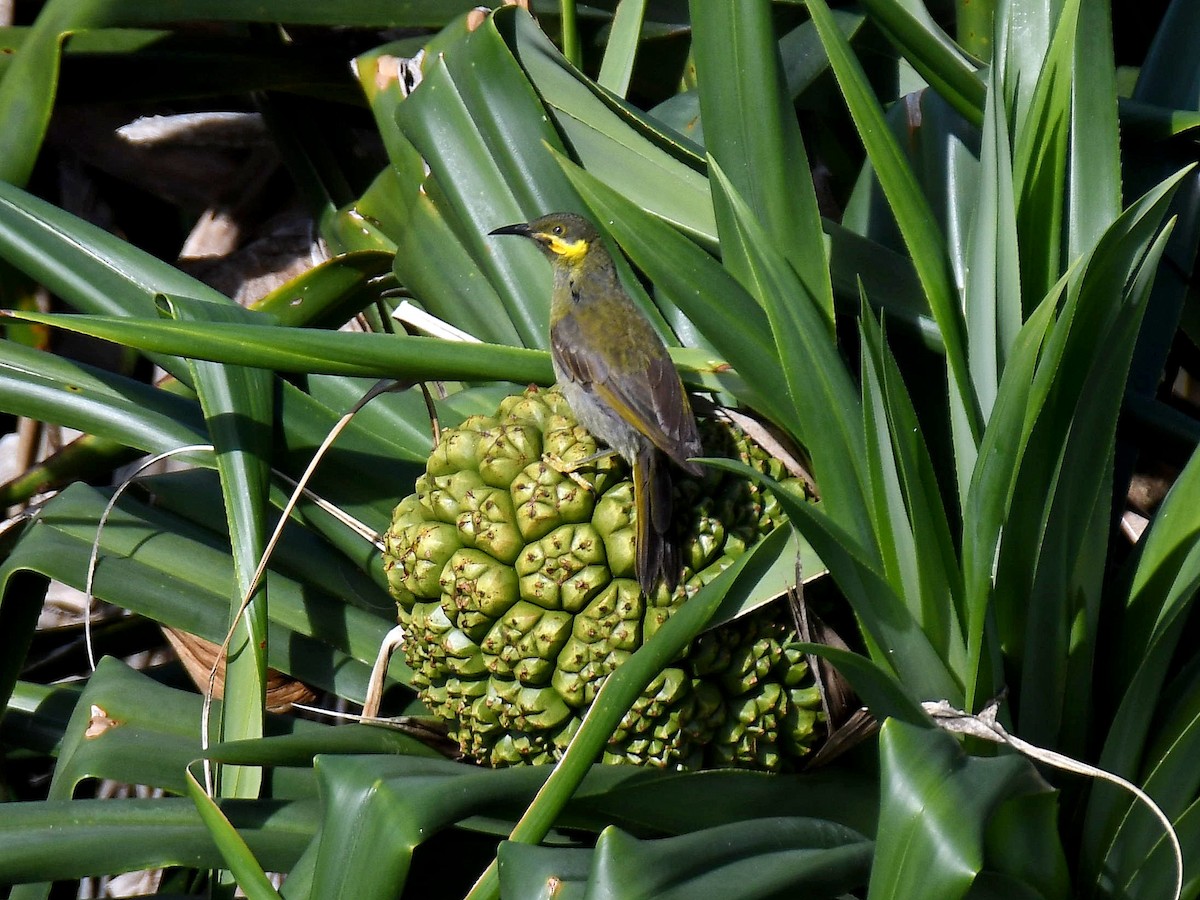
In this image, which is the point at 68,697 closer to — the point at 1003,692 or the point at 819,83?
the point at 1003,692

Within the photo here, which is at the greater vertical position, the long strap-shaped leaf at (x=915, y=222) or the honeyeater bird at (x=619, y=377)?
the long strap-shaped leaf at (x=915, y=222)

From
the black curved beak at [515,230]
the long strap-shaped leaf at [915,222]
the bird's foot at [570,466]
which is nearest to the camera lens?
the long strap-shaped leaf at [915,222]

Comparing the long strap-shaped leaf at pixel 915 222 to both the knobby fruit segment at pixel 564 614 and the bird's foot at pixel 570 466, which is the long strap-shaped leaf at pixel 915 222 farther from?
the bird's foot at pixel 570 466

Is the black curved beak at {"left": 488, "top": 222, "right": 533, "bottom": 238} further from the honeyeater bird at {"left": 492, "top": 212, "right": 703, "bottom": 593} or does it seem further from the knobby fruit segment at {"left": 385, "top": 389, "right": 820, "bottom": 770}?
the knobby fruit segment at {"left": 385, "top": 389, "right": 820, "bottom": 770}

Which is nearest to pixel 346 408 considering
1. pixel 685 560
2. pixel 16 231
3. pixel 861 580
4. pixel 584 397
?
pixel 584 397

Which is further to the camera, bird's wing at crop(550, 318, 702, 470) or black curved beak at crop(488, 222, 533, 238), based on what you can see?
black curved beak at crop(488, 222, 533, 238)

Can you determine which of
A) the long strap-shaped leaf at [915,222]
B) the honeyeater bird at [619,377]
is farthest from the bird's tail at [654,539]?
the long strap-shaped leaf at [915,222]

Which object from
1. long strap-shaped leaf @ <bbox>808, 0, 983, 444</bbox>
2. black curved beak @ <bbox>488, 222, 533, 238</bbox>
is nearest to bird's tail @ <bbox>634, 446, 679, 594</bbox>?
long strap-shaped leaf @ <bbox>808, 0, 983, 444</bbox>
